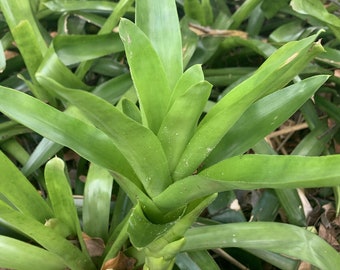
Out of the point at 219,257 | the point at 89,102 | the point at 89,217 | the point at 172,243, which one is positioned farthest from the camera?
the point at 219,257

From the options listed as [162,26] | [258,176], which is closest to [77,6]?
[162,26]

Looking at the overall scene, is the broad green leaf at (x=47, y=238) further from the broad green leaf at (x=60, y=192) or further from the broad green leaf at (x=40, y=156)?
the broad green leaf at (x=40, y=156)

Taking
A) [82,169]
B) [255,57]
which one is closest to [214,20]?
[255,57]

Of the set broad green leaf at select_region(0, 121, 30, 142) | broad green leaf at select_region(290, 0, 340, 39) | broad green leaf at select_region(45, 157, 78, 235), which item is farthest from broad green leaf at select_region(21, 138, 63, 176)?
broad green leaf at select_region(290, 0, 340, 39)

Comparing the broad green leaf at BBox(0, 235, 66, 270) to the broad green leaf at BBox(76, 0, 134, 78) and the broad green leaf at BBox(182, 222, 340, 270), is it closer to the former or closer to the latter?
the broad green leaf at BBox(182, 222, 340, 270)

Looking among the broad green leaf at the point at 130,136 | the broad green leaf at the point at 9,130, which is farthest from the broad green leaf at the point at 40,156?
the broad green leaf at the point at 130,136

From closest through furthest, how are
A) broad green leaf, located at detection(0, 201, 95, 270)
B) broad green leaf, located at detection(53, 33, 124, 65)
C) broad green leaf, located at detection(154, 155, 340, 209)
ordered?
1. broad green leaf, located at detection(154, 155, 340, 209)
2. broad green leaf, located at detection(0, 201, 95, 270)
3. broad green leaf, located at detection(53, 33, 124, 65)

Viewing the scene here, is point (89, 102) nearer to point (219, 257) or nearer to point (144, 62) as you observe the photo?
point (144, 62)
